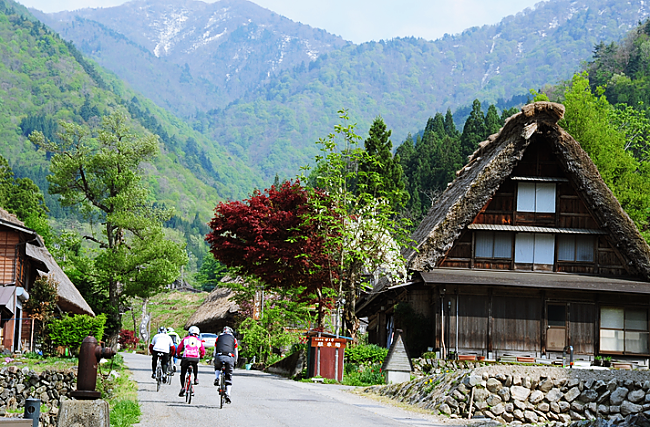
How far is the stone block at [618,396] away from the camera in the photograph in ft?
53.7

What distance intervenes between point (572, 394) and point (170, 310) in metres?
87.7

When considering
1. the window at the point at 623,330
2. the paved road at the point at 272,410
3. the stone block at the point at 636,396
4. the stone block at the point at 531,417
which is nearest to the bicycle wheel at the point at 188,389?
the paved road at the point at 272,410

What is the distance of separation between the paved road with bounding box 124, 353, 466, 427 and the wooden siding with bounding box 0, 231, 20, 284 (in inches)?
630

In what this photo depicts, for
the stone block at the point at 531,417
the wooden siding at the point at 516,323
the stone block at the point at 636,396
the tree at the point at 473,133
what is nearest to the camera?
the stone block at the point at 636,396

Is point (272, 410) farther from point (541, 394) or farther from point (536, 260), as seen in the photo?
point (536, 260)

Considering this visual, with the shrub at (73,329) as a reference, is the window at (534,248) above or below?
above

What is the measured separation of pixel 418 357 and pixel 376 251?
16.1 ft

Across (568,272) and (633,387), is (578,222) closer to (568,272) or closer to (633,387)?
(568,272)

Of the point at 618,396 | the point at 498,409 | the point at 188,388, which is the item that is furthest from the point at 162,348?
the point at 618,396

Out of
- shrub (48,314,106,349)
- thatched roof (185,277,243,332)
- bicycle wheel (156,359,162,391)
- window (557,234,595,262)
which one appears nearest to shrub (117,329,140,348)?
thatched roof (185,277,243,332)

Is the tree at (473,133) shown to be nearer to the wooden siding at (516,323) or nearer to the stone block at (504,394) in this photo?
the wooden siding at (516,323)

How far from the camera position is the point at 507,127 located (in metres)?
33.1

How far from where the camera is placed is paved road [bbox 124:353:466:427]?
1441cm

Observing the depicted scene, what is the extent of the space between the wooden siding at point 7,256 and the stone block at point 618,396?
92.4 feet
